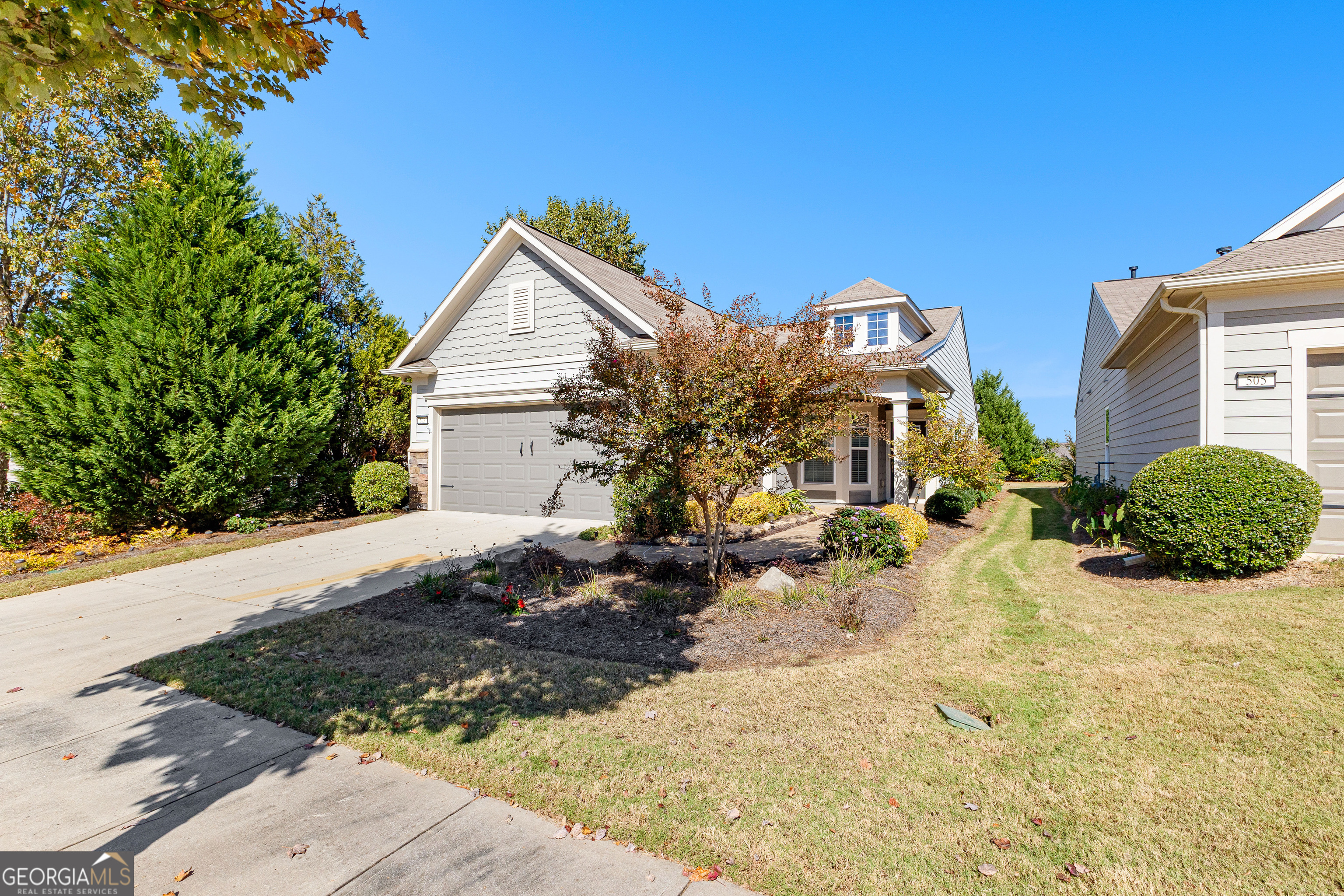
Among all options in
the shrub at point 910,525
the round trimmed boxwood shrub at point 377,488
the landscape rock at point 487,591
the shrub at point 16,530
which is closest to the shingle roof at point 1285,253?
the shrub at point 910,525

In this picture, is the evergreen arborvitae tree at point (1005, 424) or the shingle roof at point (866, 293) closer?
the shingle roof at point (866, 293)

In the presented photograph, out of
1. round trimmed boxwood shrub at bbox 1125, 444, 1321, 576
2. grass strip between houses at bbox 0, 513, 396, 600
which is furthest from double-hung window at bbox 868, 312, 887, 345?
grass strip between houses at bbox 0, 513, 396, 600

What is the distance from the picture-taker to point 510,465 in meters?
13.3

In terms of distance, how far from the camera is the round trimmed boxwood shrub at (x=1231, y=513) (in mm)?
6375

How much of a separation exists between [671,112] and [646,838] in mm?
13633

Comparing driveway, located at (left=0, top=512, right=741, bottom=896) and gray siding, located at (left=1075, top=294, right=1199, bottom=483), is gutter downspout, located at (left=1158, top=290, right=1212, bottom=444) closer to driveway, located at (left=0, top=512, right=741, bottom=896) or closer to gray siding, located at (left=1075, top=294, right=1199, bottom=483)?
gray siding, located at (left=1075, top=294, right=1199, bottom=483)

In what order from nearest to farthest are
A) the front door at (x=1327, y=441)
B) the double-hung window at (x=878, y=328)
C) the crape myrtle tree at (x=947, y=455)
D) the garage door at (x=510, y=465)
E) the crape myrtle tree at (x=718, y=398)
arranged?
the crape myrtle tree at (x=718, y=398) < the front door at (x=1327, y=441) < the crape myrtle tree at (x=947, y=455) < the garage door at (x=510, y=465) < the double-hung window at (x=878, y=328)

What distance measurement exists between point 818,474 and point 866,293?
16.0 ft

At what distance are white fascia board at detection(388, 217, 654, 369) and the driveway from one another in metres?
8.62

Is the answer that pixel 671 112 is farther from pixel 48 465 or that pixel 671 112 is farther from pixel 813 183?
pixel 48 465

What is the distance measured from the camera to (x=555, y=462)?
41.4 ft

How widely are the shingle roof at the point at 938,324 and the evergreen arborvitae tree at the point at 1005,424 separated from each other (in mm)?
9144

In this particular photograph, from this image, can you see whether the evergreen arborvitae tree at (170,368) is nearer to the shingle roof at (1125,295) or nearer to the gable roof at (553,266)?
the gable roof at (553,266)

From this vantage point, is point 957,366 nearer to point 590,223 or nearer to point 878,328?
point 878,328
